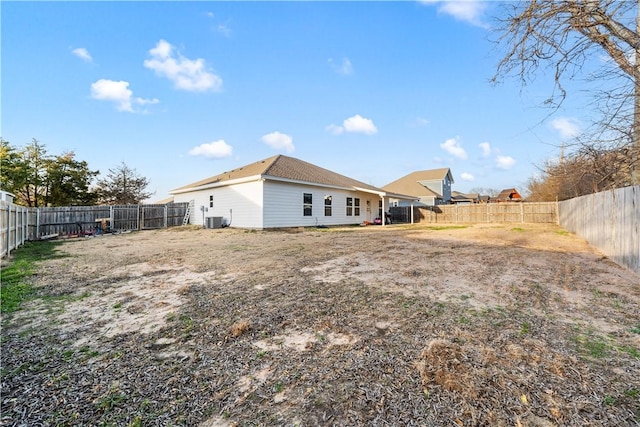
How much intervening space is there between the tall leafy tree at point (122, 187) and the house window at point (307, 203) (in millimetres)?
19068

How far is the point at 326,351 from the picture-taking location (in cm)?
230

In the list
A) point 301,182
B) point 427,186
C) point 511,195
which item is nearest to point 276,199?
point 301,182

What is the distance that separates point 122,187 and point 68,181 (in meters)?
4.66

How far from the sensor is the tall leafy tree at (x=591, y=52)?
12.5ft

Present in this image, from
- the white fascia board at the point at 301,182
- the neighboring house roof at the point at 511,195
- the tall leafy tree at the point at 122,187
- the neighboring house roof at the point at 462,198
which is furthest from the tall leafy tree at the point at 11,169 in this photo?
the neighboring house roof at the point at 511,195

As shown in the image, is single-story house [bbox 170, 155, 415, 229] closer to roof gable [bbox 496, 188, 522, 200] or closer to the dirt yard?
the dirt yard

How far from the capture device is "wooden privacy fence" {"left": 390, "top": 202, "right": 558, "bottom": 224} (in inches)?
781

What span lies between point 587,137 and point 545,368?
455 cm

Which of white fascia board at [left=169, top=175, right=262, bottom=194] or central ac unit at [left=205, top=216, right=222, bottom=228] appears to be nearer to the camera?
white fascia board at [left=169, top=175, right=262, bottom=194]

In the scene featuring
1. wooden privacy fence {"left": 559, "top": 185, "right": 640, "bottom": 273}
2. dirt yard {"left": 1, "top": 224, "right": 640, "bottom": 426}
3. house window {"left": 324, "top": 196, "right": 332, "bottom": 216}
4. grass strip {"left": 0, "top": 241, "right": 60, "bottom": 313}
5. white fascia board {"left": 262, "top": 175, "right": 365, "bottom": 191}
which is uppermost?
white fascia board {"left": 262, "top": 175, "right": 365, "bottom": 191}

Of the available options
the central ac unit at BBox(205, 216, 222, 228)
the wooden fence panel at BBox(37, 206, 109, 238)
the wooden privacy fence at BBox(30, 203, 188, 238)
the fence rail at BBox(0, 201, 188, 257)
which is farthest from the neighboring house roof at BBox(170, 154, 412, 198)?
the wooden fence panel at BBox(37, 206, 109, 238)

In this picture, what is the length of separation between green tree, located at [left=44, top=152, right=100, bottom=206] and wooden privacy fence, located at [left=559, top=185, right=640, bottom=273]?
1135 inches

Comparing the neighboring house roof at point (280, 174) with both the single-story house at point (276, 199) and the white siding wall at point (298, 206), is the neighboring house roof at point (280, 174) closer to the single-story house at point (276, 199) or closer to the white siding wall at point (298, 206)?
the single-story house at point (276, 199)

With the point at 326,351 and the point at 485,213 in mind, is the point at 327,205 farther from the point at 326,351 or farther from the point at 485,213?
the point at 326,351
